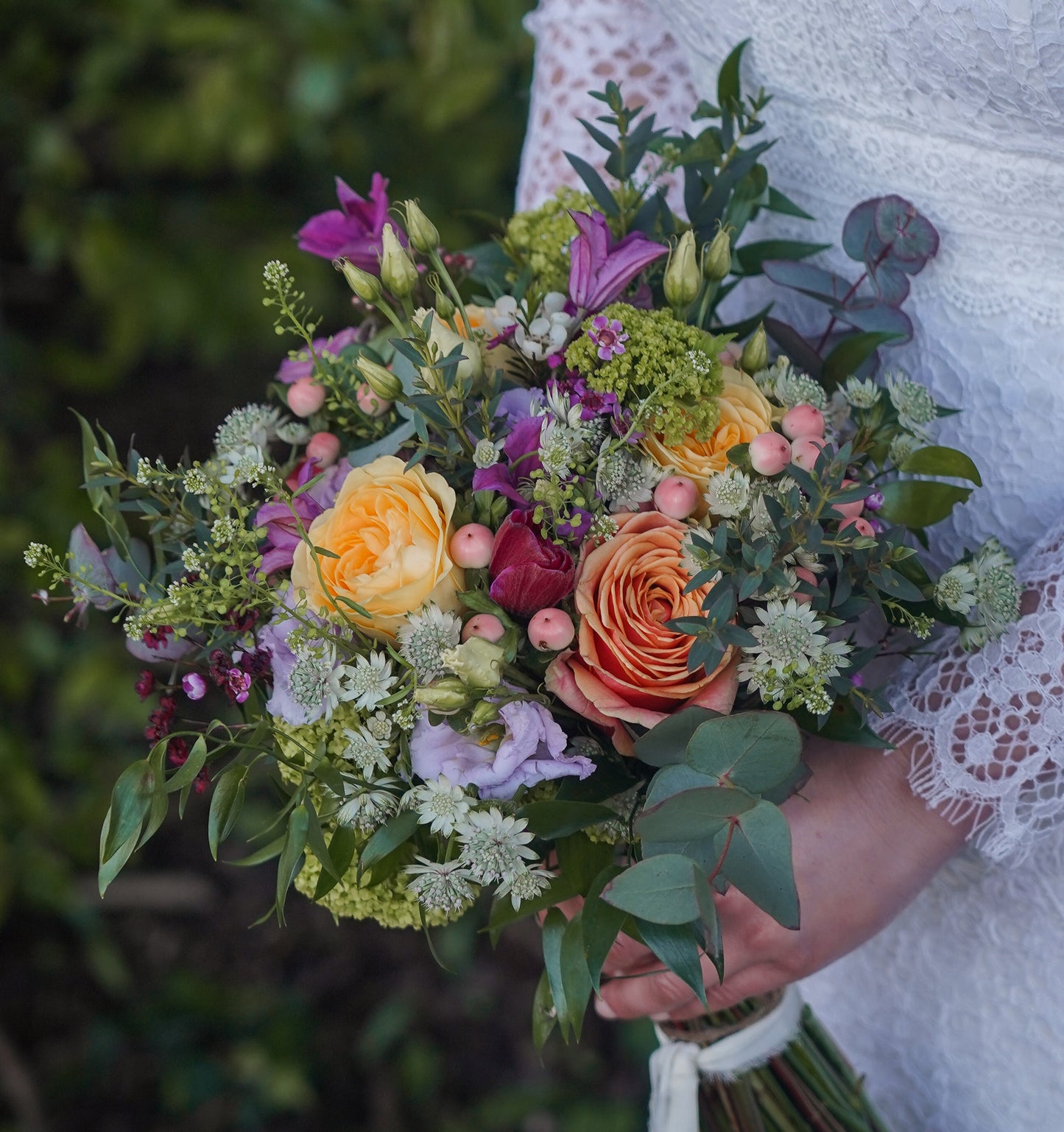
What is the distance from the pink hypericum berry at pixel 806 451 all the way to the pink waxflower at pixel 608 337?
12cm

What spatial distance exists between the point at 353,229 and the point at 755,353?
1.01 ft

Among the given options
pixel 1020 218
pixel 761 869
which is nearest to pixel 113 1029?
pixel 761 869

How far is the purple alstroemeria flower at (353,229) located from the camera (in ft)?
2.53

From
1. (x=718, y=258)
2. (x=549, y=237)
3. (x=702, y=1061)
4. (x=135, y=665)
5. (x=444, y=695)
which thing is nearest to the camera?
(x=444, y=695)

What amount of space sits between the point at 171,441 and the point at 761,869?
2004mm

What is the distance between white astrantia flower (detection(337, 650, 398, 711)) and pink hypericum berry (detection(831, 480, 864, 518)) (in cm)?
28

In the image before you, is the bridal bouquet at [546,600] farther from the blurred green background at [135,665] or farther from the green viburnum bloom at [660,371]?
the blurred green background at [135,665]

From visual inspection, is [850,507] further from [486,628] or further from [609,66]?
[609,66]

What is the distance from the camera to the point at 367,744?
63cm

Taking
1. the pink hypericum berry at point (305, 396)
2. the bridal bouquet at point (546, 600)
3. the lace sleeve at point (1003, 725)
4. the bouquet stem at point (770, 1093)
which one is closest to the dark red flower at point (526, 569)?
the bridal bouquet at point (546, 600)

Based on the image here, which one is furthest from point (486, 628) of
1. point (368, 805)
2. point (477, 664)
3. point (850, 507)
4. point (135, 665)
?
point (135, 665)

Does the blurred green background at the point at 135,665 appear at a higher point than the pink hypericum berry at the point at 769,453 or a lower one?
lower

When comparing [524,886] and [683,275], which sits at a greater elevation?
[683,275]

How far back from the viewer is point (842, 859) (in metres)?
0.77
